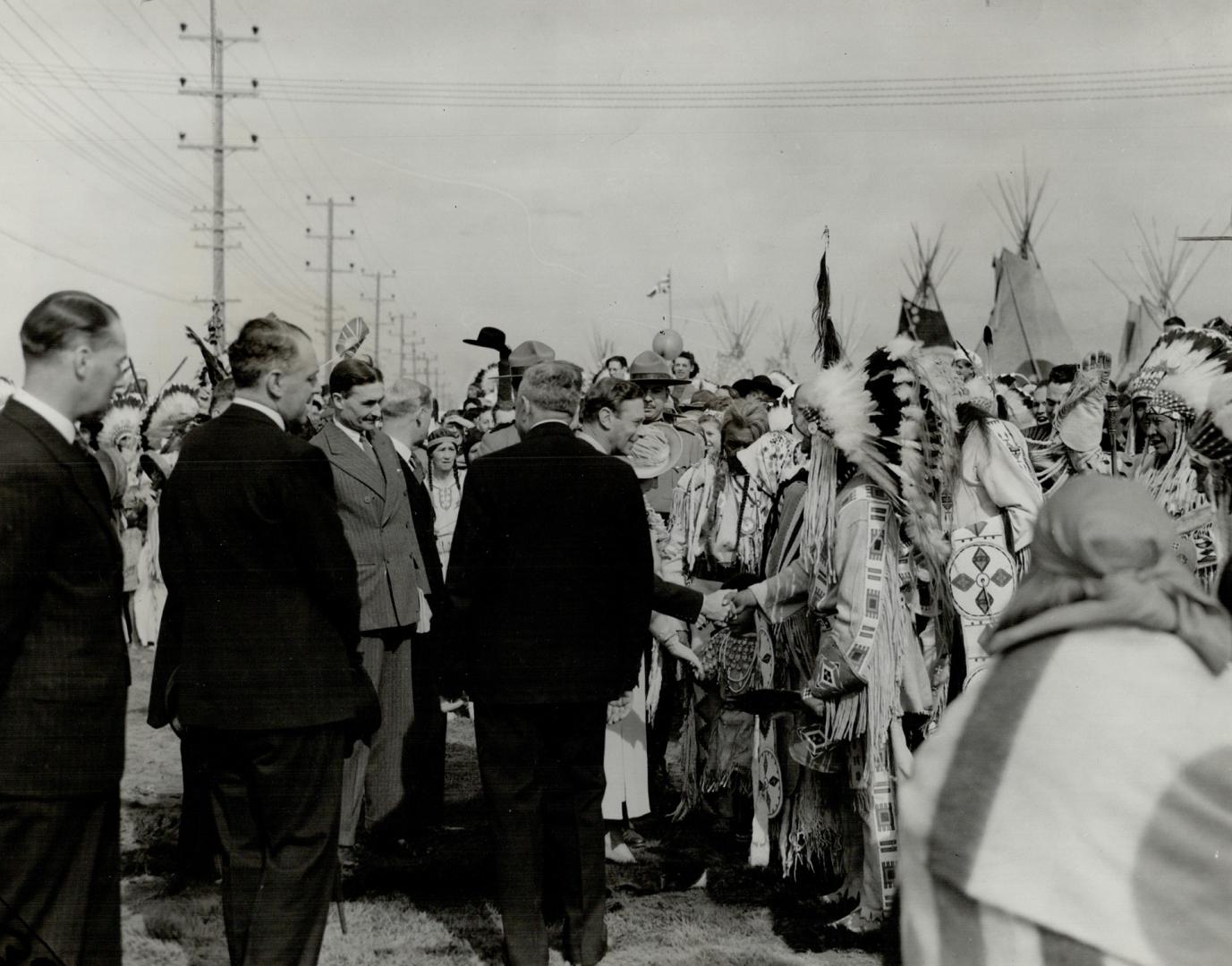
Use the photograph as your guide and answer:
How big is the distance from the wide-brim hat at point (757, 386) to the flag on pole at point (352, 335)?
6.62 feet

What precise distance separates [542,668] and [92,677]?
130 cm

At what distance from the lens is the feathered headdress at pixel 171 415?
6.20 m

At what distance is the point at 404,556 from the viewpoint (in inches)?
→ 206

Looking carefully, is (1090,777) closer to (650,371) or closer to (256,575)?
(256,575)

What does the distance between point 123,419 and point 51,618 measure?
21.4ft

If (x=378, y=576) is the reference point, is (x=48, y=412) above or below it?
above

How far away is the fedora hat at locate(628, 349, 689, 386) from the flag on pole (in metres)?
1.43

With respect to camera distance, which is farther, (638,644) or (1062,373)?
(1062,373)

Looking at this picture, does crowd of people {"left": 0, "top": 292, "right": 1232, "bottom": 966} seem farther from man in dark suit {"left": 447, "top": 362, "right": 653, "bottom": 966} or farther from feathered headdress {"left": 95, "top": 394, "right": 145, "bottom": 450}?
feathered headdress {"left": 95, "top": 394, "right": 145, "bottom": 450}

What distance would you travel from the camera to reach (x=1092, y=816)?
6.34 ft

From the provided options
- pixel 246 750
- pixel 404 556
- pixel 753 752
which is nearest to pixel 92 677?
pixel 246 750

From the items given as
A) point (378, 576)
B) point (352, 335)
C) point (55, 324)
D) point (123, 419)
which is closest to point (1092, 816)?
point (55, 324)

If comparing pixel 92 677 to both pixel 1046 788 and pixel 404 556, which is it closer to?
pixel 1046 788

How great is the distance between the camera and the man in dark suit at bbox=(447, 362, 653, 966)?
378cm
